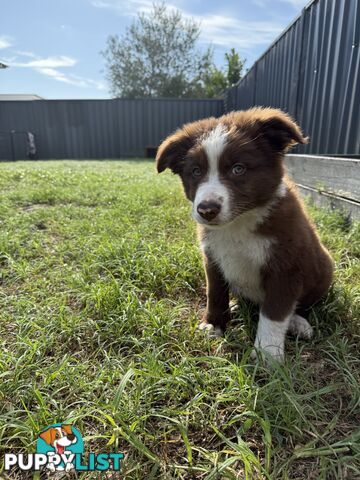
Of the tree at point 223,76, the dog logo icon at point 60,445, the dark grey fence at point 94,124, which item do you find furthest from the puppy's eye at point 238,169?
the tree at point 223,76

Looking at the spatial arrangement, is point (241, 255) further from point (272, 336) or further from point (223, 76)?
point (223, 76)

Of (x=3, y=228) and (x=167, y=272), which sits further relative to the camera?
(x=3, y=228)

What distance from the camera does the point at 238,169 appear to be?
186cm

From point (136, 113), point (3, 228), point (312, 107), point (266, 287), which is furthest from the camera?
point (136, 113)

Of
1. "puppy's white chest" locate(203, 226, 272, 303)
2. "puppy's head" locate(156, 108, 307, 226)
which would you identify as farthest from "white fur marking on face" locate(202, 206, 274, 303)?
"puppy's head" locate(156, 108, 307, 226)

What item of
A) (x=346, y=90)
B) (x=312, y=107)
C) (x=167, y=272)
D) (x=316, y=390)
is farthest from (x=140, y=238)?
(x=312, y=107)

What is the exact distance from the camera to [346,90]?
17.6 ft

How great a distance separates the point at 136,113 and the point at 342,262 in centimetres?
1646

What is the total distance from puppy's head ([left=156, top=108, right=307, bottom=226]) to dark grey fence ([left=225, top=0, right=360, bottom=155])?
3.68 metres

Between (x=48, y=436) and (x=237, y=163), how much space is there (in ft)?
4.94

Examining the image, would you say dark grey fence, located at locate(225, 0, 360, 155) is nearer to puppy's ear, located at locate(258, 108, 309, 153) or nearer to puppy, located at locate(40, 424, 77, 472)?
puppy's ear, located at locate(258, 108, 309, 153)

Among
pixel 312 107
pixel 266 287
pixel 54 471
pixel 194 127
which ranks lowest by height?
pixel 54 471

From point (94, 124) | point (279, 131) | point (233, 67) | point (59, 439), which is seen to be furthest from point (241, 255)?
point (233, 67)

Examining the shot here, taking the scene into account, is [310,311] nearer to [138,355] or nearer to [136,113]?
[138,355]
